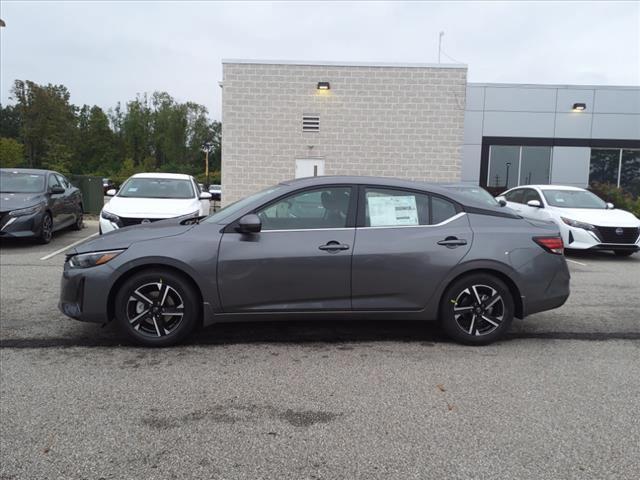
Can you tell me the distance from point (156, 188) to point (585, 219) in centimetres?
882

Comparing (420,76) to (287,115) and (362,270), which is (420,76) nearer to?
(287,115)

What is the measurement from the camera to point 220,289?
4562 mm

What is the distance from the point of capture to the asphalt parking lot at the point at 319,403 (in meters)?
2.87

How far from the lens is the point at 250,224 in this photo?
14.8 ft

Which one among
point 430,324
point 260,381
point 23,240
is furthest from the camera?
point 23,240

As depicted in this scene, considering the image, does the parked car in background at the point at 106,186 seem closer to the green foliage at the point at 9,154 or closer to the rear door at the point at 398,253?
the green foliage at the point at 9,154

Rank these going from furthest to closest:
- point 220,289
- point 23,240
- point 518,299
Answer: point 23,240
point 518,299
point 220,289

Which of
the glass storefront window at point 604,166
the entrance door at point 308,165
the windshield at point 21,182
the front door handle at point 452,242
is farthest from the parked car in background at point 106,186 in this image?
the glass storefront window at point 604,166

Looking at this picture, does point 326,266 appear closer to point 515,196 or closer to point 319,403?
point 319,403

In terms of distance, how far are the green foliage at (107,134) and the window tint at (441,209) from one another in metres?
60.5

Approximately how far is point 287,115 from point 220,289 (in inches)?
535

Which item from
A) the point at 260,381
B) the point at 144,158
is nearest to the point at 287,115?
the point at 260,381

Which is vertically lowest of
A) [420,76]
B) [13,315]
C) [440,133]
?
[13,315]

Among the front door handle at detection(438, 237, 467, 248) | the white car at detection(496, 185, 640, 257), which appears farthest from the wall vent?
the front door handle at detection(438, 237, 467, 248)
